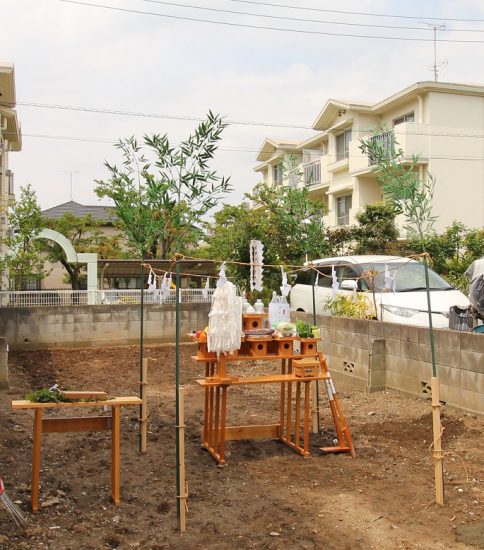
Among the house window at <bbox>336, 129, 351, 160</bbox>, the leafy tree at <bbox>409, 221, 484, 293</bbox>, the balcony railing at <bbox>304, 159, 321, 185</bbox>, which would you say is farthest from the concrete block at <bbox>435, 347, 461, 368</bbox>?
the balcony railing at <bbox>304, 159, 321, 185</bbox>

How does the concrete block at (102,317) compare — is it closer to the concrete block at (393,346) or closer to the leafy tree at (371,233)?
the concrete block at (393,346)

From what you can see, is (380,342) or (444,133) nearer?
(380,342)

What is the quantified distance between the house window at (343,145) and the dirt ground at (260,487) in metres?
18.8

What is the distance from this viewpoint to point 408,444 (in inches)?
243

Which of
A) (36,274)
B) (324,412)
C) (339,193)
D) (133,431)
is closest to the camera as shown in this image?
(133,431)

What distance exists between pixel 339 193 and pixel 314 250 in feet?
35.0

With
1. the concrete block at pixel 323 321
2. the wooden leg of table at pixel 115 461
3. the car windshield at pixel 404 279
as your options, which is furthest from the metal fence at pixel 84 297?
the wooden leg of table at pixel 115 461

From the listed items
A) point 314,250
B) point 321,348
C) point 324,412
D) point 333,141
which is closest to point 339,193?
point 333,141

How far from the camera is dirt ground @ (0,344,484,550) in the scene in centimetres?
408

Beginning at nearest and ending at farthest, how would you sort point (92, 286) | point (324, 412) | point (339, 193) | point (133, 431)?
point (133, 431) → point (324, 412) → point (92, 286) → point (339, 193)

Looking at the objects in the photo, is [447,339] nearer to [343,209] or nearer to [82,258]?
[82,258]

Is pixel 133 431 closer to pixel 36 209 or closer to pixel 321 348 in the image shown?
pixel 321 348

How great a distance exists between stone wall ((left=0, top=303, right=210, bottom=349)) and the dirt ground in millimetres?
4996

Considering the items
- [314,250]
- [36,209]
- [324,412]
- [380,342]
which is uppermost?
[36,209]
